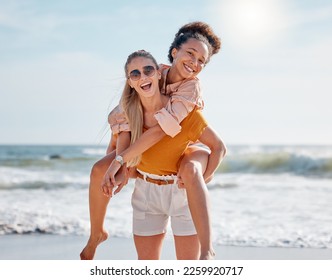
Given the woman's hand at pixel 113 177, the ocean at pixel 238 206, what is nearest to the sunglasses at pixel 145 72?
the woman's hand at pixel 113 177

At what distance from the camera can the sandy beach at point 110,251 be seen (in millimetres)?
4875

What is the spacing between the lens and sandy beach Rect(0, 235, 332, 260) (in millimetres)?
4875

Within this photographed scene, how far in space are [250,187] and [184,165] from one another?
26.6 feet

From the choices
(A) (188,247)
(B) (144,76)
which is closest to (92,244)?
(A) (188,247)

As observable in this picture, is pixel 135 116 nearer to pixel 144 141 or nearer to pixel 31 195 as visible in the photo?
pixel 144 141

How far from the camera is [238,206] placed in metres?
8.27

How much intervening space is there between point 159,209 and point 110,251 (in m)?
1.63

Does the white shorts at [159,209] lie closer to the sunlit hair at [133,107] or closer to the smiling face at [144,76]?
the sunlit hair at [133,107]

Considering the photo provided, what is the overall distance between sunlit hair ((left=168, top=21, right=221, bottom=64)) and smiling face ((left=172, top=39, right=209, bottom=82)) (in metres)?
0.06

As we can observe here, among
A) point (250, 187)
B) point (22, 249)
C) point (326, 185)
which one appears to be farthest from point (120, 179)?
point (326, 185)

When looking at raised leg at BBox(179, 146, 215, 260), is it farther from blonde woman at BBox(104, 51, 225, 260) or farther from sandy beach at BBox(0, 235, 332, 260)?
sandy beach at BBox(0, 235, 332, 260)

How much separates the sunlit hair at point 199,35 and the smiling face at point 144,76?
250mm

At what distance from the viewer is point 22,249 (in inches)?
202

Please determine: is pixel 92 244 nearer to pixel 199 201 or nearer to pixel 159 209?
pixel 159 209
